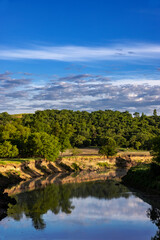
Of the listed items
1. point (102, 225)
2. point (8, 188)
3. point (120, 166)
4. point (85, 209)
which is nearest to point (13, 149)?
point (8, 188)

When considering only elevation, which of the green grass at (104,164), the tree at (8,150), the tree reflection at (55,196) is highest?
the tree at (8,150)

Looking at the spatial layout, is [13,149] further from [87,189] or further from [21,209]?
[21,209]

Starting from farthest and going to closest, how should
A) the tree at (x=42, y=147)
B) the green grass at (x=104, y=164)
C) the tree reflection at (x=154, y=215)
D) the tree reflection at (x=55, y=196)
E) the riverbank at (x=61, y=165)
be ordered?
the green grass at (x=104, y=164) < the tree at (x=42, y=147) < the riverbank at (x=61, y=165) < the tree reflection at (x=55, y=196) < the tree reflection at (x=154, y=215)

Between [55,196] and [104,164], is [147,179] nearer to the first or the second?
[55,196]

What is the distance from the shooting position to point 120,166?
144 metres

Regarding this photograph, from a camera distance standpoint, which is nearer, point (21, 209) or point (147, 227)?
point (147, 227)

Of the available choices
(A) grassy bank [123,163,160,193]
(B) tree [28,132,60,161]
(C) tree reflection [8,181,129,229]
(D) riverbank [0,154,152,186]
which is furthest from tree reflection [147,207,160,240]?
(B) tree [28,132,60,161]

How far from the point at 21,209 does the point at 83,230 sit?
16.3m

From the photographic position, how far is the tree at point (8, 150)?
11146 cm

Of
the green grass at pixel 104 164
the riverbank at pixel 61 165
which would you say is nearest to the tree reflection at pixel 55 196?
the riverbank at pixel 61 165

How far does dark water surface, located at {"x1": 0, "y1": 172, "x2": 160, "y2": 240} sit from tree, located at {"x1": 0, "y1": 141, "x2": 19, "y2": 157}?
3530 cm

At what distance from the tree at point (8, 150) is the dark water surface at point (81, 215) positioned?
1390 inches

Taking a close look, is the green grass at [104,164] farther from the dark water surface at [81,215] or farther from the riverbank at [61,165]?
the dark water surface at [81,215]

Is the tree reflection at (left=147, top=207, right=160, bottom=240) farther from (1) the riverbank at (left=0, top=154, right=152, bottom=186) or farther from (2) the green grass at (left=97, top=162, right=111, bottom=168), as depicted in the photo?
(2) the green grass at (left=97, top=162, right=111, bottom=168)
